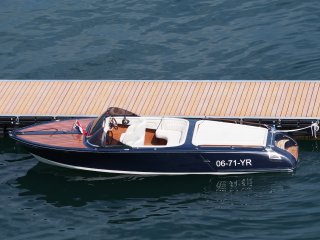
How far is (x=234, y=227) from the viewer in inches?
1074

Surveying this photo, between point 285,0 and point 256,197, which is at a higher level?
point 285,0

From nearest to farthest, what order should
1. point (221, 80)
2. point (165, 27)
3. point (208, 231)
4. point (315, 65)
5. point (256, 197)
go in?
1. point (208, 231)
2. point (256, 197)
3. point (221, 80)
4. point (315, 65)
5. point (165, 27)

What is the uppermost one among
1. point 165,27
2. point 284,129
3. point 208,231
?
point 165,27

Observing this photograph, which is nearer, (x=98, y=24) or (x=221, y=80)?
(x=221, y=80)

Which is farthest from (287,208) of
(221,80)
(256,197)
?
(221,80)

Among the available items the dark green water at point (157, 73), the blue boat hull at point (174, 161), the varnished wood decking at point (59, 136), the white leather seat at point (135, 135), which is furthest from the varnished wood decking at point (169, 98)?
the blue boat hull at point (174, 161)

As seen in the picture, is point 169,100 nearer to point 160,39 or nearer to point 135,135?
point 135,135

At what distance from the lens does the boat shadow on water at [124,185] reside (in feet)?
97.3

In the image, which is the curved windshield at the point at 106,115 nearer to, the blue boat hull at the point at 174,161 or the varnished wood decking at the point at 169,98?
the blue boat hull at the point at 174,161

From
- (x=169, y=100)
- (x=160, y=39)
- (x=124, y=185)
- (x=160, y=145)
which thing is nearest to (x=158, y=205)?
(x=124, y=185)

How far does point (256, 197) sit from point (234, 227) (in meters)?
1.98

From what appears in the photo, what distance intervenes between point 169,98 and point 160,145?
3816 mm

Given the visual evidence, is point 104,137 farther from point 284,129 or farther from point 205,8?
point 205,8

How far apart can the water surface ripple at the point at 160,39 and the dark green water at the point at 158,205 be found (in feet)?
22.8
